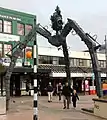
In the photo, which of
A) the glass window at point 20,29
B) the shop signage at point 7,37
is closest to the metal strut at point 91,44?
the shop signage at point 7,37

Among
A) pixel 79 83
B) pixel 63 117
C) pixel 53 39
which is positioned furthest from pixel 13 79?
pixel 63 117

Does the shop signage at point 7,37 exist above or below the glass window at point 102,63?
above

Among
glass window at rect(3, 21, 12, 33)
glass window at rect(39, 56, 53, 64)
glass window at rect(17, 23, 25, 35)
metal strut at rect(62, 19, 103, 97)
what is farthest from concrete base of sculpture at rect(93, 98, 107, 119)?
glass window at rect(39, 56, 53, 64)

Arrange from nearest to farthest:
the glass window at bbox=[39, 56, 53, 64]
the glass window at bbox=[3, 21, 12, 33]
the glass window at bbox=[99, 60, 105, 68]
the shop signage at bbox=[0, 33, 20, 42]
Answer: the shop signage at bbox=[0, 33, 20, 42], the glass window at bbox=[3, 21, 12, 33], the glass window at bbox=[39, 56, 53, 64], the glass window at bbox=[99, 60, 105, 68]

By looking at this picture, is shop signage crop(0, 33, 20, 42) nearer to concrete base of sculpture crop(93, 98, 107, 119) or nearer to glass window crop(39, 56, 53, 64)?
glass window crop(39, 56, 53, 64)

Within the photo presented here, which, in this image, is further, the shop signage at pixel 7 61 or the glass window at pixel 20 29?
the glass window at pixel 20 29

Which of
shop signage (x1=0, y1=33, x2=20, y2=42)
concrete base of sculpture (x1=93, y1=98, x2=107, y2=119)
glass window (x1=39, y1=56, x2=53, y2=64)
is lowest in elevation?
concrete base of sculpture (x1=93, y1=98, x2=107, y2=119)

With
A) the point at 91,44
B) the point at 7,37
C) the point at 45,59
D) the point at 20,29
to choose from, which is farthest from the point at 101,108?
the point at 45,59

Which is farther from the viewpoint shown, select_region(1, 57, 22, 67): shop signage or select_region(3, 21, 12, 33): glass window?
select_region(3, 21, 12, 33): glass window

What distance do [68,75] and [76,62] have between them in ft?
95.5

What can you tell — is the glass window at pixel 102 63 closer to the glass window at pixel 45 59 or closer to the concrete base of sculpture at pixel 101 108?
the glass window at pixel 45 59

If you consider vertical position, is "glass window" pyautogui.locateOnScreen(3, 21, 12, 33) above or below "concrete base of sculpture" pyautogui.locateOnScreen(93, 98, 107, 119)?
above

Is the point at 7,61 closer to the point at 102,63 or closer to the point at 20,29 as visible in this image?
the point at 20,29

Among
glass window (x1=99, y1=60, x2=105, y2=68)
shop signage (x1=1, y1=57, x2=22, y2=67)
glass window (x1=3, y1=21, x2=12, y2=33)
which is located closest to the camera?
shop signage (x1=1, y1=57, x2=22, y2=67)
